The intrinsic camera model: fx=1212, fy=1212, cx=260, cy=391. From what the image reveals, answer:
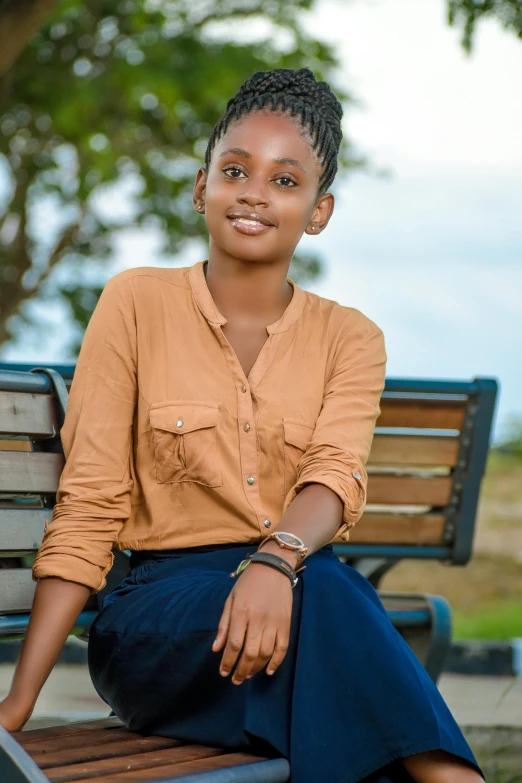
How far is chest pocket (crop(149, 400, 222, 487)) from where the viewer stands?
2586 mm

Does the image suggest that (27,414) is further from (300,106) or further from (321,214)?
(300,106)

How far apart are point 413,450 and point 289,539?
77.7 inches

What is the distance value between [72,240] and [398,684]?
14.8 metres

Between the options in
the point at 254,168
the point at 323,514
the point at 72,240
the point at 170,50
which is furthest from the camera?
the point at 72,240

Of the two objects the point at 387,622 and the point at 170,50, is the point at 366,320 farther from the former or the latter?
the point at 170,50

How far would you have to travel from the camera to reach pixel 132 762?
2.15 m

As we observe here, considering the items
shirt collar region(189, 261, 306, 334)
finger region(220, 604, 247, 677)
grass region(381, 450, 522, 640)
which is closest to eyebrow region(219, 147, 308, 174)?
shirt collar region(189, 261, 306, 334)

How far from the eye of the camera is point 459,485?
14.2 ft

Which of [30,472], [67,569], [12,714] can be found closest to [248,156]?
[30,472]

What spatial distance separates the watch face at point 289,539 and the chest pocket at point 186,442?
0.29 meters

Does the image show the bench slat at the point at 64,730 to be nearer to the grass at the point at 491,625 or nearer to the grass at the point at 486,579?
the grass at the point at 491,625

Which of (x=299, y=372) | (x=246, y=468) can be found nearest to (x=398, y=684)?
(x=246, y=468)

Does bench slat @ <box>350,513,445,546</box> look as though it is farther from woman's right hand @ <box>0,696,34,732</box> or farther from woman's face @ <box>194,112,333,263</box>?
woman's right hand @ <box>0,696,34,732</box>

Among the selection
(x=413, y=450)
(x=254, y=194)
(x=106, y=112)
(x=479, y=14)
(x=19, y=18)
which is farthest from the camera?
(x=106, y=112)
